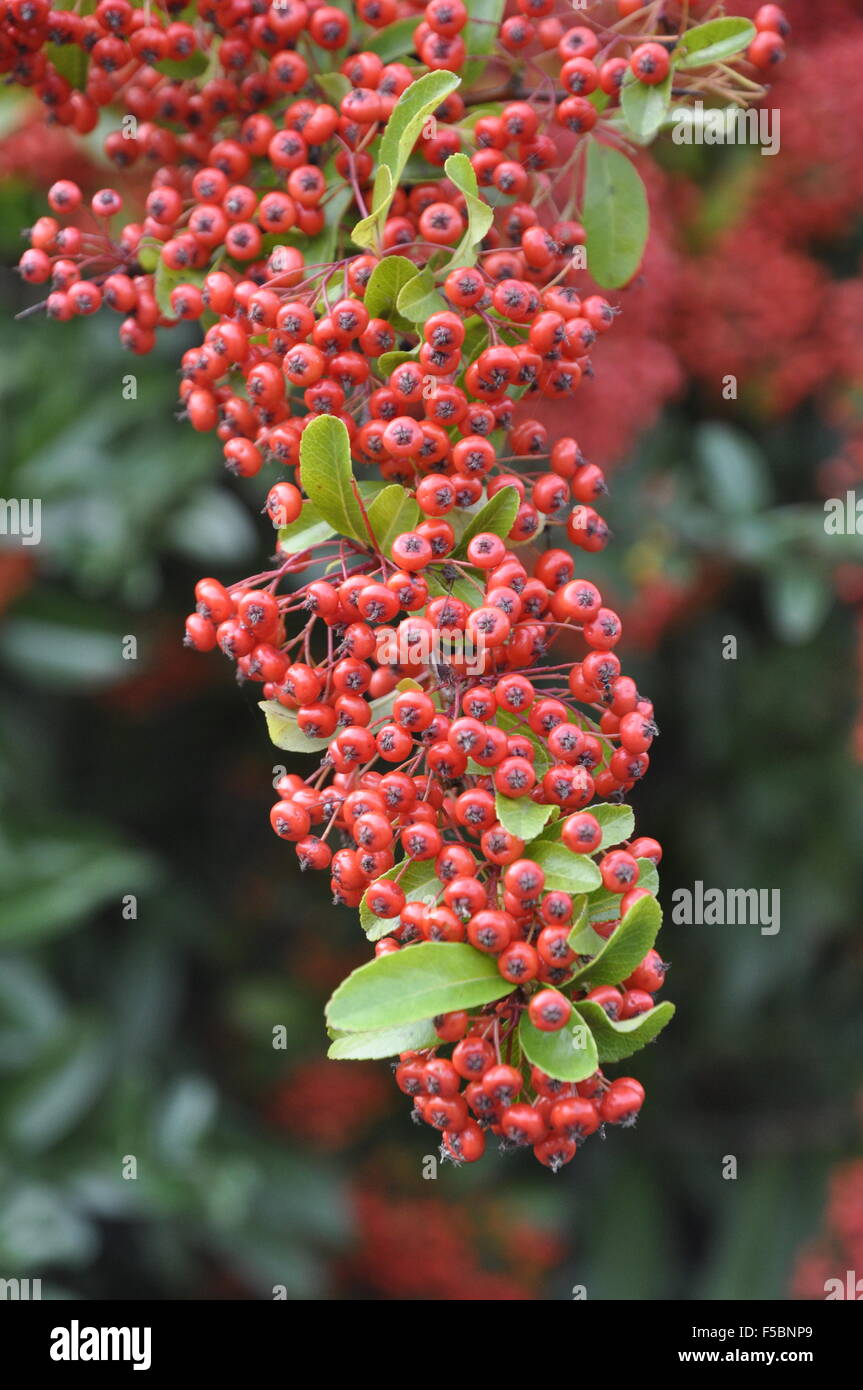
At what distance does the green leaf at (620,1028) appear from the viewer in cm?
77

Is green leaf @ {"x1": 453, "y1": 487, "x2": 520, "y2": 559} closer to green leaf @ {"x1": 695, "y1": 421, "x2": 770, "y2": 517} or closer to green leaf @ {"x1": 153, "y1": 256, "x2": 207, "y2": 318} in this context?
green leaf @ {"x1": 153, "y1": 256, "x2": 207, "y2": 318}

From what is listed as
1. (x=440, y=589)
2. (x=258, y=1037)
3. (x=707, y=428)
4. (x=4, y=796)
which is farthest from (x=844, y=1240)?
(x=440, y=589)

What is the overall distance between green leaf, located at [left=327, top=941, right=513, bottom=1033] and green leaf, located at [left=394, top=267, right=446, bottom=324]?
0.42m

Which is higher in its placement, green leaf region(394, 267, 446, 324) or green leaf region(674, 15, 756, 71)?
green leaf region(674, 15, 756, 71)

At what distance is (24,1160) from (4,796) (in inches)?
28.4

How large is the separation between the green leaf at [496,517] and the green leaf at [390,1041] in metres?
0.32

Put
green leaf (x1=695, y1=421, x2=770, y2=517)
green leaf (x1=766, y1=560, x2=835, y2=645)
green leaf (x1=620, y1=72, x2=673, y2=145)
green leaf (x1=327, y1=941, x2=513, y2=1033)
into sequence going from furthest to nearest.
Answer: green leaf (x1=695, y1=421, x2=770, y2=517) → green leaf (x1=766, y1=560, x2=835, y2=645) → green leaf (x1=620, y1=72, x2=673, y2=145) → green leaf (x1=327, y1=941, x2=513, y2=1033)

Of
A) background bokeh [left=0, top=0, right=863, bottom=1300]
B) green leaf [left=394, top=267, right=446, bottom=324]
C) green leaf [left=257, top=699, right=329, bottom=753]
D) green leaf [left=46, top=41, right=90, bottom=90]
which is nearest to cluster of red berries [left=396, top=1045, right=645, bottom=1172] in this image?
green leaf [left=257, top=699, right=329, bottom=753]

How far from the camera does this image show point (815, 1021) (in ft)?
10.1

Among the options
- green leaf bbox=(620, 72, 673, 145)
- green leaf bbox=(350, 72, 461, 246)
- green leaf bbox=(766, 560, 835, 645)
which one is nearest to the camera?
green leaf bbox=(350, 72, 461, 246)

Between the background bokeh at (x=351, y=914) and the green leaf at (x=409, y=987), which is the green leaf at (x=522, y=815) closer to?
the green leaf at (x=409, y=987)

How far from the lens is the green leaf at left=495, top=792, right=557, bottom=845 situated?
30.8 inches

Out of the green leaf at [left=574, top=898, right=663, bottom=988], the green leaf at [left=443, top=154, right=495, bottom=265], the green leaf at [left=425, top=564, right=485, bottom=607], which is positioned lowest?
the green leaf at [left=574, top=898, right=663, bottom=988]

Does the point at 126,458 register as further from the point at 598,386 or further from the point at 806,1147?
the point at 806,1147
